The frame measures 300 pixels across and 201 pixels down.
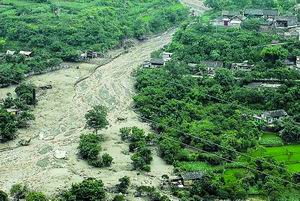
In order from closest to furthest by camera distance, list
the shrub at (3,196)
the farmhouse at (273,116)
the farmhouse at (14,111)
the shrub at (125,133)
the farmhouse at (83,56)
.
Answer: the shrub at (3,196), the shrub at (125,133), the farmhouse at (273,116), the farmhouse at (14,111), the farmhouse at (83,56)

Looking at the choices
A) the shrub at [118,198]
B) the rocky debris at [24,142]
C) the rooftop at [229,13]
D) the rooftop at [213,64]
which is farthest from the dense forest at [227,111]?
the rocky debris at [24,142]

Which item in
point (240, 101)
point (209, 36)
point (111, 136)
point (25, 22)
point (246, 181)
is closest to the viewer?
point (246, 181)

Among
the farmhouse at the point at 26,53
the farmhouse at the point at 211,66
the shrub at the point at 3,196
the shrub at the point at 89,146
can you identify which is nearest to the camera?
the shrub at the point at 3,196

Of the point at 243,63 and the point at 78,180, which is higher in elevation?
the point at 243,63

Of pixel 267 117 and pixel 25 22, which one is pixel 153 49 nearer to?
pixel 25 22

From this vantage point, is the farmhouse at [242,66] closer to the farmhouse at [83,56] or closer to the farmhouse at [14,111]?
the farmhouse at [83,56]

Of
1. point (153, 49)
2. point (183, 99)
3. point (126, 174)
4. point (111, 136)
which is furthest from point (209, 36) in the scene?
point (126, 174)
